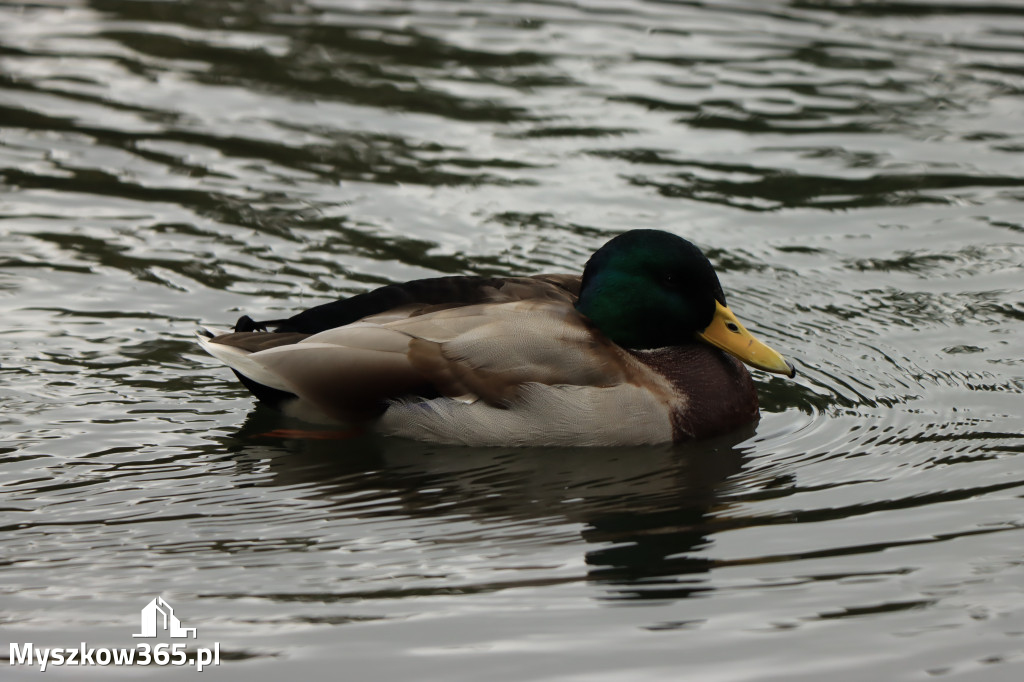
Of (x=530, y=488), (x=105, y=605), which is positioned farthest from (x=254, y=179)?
(x=105, y=605)

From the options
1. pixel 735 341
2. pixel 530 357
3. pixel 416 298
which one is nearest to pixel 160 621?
pixel 530 357

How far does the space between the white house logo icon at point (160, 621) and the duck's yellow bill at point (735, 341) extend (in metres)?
3.07

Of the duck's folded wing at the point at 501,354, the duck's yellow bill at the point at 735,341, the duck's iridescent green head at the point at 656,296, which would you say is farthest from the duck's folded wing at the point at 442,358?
the duck's yellow bill at the point at 735,341

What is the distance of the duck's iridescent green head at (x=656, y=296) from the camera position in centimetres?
724

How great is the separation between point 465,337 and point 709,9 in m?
8.58

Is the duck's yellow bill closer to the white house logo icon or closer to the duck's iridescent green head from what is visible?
the duck's iridescent green head

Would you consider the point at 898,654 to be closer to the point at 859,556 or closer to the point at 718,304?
the point at 859,556

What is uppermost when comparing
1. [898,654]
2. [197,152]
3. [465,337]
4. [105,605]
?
[197,152]

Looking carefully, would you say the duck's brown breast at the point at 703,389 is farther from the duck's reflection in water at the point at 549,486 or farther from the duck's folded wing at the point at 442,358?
the duck's folded wing at the point at 442,358

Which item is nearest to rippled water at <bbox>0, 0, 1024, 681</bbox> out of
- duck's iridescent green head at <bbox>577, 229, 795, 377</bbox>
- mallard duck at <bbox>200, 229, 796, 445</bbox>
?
mallard duck at <bbox>200, 229, 796, 445</bbox>

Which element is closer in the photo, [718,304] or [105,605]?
[105,605]

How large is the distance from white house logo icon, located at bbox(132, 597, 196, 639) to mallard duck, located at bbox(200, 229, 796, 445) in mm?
1930

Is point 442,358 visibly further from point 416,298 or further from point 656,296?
point 656,296

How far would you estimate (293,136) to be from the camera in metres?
11.4
